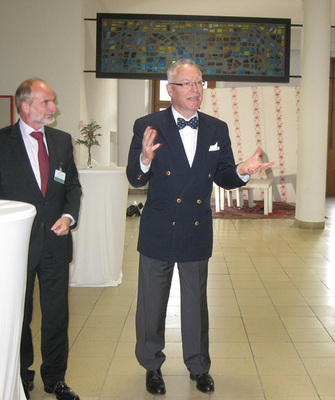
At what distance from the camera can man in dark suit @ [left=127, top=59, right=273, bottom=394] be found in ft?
9.59

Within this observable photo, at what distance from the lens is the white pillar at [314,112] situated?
27.3 ft

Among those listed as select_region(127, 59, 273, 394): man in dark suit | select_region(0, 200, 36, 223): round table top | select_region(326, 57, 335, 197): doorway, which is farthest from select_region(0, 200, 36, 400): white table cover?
select_region(326, 57, 335, 197): doorway

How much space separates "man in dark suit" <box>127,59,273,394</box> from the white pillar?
19.1 feet

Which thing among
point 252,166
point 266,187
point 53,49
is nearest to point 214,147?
point 252,166

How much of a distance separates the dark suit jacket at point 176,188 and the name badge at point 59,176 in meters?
0.34

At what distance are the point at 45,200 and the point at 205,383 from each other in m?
1.32

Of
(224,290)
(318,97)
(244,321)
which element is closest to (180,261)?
(244,321)

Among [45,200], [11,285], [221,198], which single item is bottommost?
[221,198]

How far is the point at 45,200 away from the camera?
2707mm

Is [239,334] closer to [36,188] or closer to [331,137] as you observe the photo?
[36,188]

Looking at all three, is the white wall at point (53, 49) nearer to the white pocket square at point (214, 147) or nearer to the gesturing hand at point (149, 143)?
the white pocket square at point (214, 147)

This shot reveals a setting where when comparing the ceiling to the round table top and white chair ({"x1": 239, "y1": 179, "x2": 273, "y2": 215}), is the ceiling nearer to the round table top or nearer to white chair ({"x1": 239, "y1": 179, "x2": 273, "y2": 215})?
white chair ({"x1": 239, "y1": 179, "x2": 273, "y2": 215})

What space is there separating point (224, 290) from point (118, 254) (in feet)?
3.45

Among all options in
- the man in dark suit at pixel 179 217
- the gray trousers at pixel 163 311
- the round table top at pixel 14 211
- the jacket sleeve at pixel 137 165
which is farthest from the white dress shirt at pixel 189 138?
the round table top at pixel 14 211
